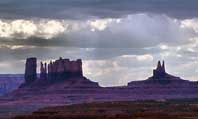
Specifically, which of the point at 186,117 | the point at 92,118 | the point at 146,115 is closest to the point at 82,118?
the point at 92,118

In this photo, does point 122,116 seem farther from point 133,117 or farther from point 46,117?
point 46,117

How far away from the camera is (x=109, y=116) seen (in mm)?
178500

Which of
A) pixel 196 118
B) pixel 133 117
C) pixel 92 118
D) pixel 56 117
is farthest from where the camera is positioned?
pixel 56 117

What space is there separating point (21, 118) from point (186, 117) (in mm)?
50316

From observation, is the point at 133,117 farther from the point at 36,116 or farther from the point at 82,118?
the point at 36,116

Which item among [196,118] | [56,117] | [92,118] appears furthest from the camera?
[56,117]

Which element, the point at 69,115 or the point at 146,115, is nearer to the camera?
the point at 146,115

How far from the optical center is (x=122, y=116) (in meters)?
174

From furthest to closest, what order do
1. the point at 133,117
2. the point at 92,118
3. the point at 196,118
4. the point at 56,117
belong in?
Answer: the point at 56,117, the point at 92,118, the point at 133,117, the point at 196,118

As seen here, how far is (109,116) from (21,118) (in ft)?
87.7

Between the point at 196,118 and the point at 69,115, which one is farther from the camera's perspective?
the point at 69,115

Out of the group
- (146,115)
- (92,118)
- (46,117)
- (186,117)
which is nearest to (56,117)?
(46,117)

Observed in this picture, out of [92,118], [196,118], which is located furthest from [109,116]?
[196,118]

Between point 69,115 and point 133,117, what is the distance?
98.6 ft
